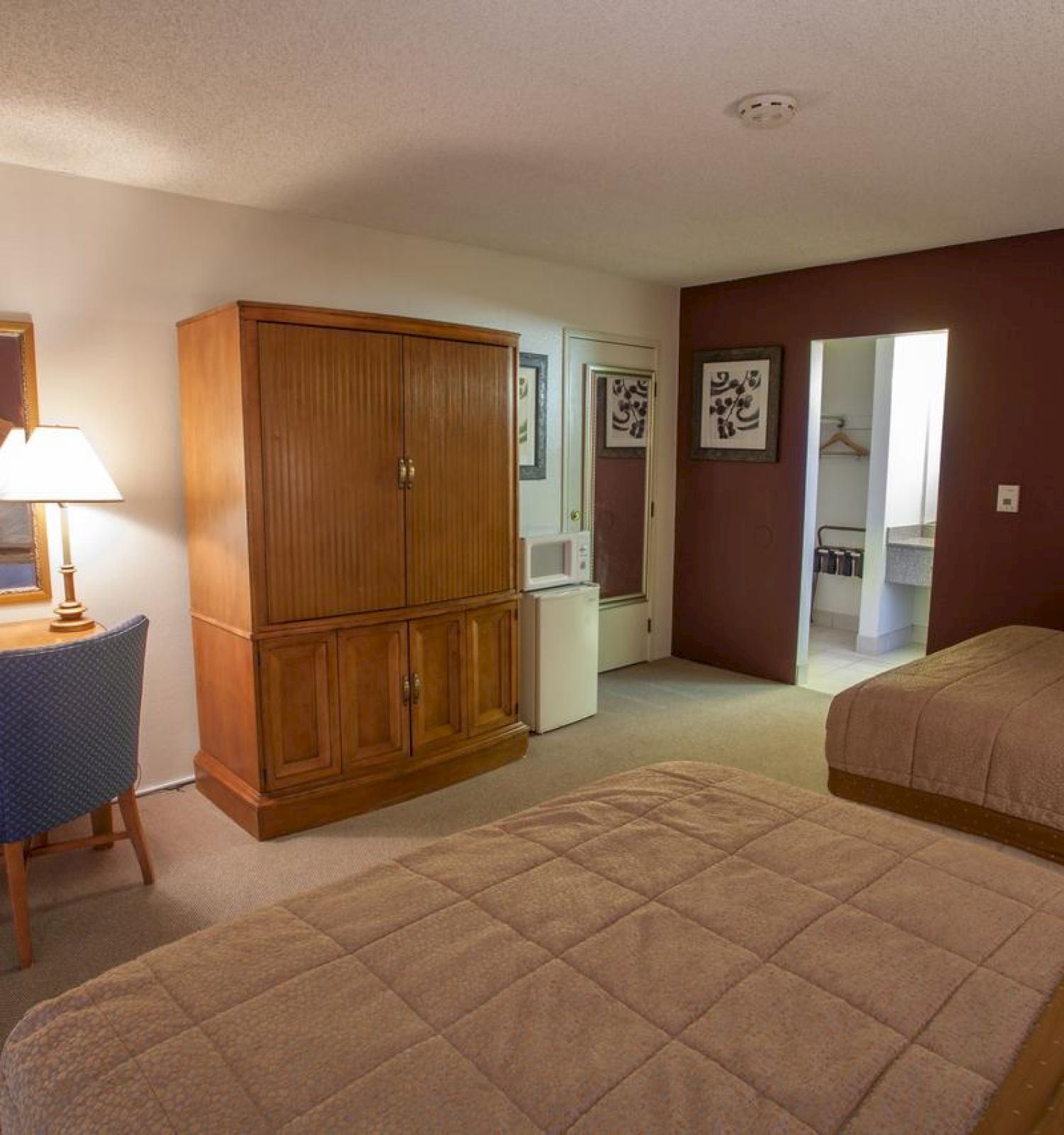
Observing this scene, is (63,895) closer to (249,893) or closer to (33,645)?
(249,893)

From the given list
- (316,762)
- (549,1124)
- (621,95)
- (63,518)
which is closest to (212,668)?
(316,762)

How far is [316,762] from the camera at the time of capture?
3.17 meters

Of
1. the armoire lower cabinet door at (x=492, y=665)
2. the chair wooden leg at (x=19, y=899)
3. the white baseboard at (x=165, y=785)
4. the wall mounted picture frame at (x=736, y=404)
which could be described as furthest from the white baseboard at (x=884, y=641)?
the chair wooden leg at (x=19, y=899)

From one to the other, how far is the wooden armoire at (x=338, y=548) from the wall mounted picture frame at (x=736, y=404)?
6.41 feet

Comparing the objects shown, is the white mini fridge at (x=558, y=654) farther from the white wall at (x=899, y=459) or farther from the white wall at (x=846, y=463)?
the white wall at (x=846, y=463)

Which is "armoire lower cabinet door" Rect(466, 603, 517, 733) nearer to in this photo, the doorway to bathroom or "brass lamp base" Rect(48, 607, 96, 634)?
"brass lamp base" Rect(48, 607, 96, 634)

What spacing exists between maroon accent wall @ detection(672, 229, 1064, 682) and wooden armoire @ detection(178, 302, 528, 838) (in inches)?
79.0

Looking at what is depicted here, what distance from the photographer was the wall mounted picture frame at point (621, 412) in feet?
16.2

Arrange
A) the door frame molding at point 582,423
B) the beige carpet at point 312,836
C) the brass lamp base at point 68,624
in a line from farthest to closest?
the door frame molding at point 582,423
the brass lamp base at point 68,624
the beige carpet at point 312,836

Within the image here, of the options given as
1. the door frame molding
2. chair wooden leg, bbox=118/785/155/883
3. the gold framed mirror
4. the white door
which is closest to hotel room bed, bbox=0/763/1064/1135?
chair wooden leg, bbox=118/785/155/883

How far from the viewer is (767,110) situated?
2.41 meters

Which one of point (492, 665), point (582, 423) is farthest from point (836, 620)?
point (492, 665)

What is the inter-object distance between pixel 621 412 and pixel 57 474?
3177 mm

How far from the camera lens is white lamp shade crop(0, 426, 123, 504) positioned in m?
2.72
